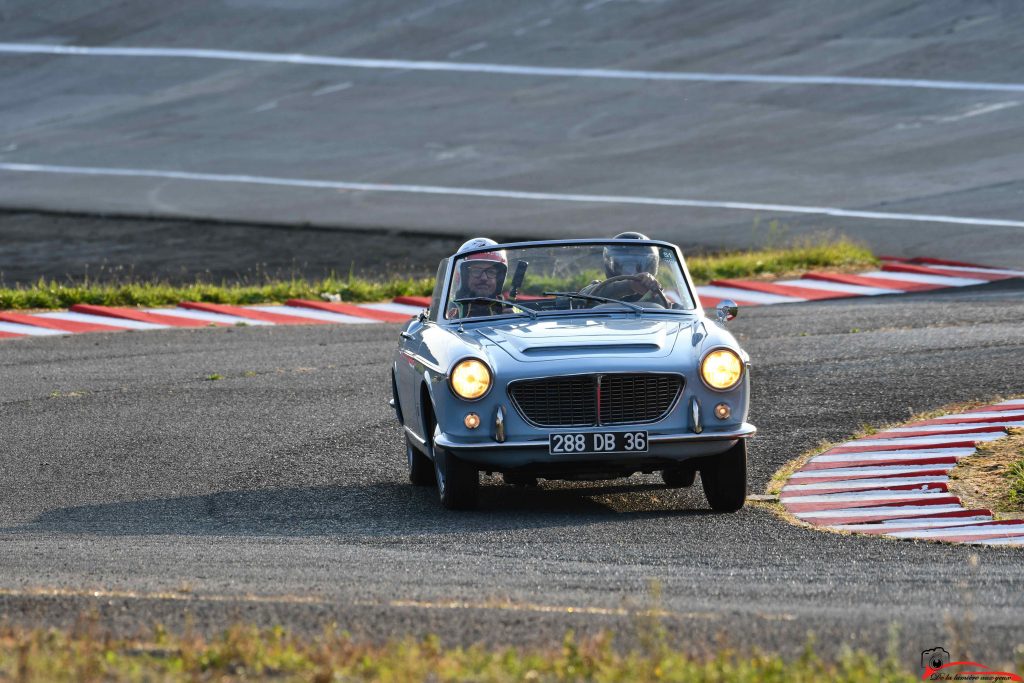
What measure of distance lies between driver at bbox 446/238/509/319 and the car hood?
47 centimetres

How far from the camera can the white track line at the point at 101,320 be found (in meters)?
18.9

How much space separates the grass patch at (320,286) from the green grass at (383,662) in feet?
51.5

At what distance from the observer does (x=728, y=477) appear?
9086 mm

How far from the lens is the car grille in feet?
29.3

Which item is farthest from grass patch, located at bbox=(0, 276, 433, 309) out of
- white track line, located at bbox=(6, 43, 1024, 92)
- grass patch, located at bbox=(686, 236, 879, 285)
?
white track line, located at bbox=(6, 43, 1024, 92)

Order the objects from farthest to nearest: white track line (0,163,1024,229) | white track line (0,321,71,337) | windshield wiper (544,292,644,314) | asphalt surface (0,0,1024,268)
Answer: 1. asphalt surface (0,0,1024,268)
2. white track line (0,163,1024,229)
3. white track line (0,321,71,337)
4. windshield wiper (544,292,644,314)

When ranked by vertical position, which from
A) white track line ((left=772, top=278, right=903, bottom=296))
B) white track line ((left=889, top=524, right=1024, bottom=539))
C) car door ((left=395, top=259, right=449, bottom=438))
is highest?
→ car door ((left=395, top=259, right=449, bottom=438))

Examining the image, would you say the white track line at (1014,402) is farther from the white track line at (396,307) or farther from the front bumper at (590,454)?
the white track line at (396,307)

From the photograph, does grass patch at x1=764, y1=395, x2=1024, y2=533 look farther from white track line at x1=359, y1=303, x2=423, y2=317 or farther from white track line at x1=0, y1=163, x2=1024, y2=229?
white track line at x1=0, y1=163, x2=1024, y2=229

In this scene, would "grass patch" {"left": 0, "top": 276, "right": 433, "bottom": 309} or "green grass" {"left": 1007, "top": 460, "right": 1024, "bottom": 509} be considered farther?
"grass patch" {"left": 0, "top": 276, "right": 433, "bottom": 309}

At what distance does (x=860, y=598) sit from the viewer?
258 inches

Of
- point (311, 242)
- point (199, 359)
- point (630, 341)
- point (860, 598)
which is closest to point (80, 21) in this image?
point (311, 242)

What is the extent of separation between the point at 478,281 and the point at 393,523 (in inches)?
79.2

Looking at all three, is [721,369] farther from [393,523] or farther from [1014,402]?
[1014,402]
